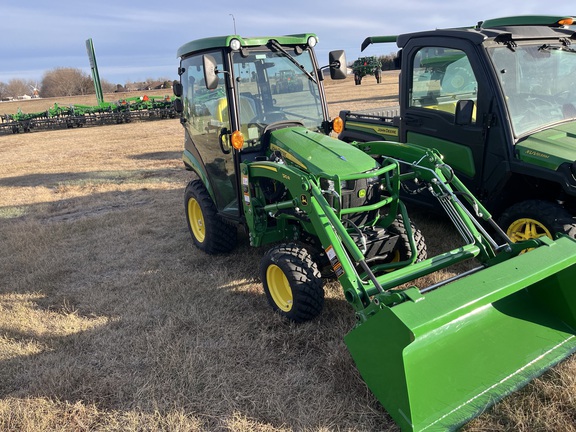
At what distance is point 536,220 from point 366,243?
1488 mm

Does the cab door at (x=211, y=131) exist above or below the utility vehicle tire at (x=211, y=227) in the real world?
above

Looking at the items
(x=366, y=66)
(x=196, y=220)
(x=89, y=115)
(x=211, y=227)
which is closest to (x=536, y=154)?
(x=211, y=227)

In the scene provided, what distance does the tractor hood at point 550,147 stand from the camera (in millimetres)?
3607

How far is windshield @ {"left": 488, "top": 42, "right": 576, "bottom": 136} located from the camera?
405 centimetres

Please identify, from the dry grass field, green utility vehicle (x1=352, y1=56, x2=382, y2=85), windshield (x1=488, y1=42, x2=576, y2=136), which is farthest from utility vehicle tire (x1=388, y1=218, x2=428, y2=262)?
green utility vehicle (x1=352, y1=56, x2=382, y2=85)

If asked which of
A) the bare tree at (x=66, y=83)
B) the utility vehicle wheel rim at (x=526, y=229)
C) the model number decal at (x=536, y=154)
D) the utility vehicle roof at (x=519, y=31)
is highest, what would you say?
the bare tree at (x=66, y=83)

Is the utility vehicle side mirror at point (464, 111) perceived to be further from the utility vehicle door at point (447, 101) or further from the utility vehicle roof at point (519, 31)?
the utility vehicle roof at point (519, 31)

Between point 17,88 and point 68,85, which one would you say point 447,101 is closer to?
point 68,85

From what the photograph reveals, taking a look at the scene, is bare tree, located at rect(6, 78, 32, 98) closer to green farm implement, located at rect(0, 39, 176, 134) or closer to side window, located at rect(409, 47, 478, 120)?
green farm implement, located at rect(0, 39, 176, 134)

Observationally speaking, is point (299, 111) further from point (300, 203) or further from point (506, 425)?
point (506, 425)

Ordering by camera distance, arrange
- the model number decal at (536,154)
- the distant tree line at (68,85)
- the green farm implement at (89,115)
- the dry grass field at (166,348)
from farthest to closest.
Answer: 1. the distant tree line at (68,85)
2. the green farm implement at (89,115)
3. the model number decal at (536,154)
4. the dry grass field at (166,348)

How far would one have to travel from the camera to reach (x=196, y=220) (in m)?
5.29

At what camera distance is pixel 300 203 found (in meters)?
3.42

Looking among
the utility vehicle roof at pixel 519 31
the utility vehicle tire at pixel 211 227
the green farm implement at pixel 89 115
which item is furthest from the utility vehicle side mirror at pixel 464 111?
the green farm implement at pixel 89 115
